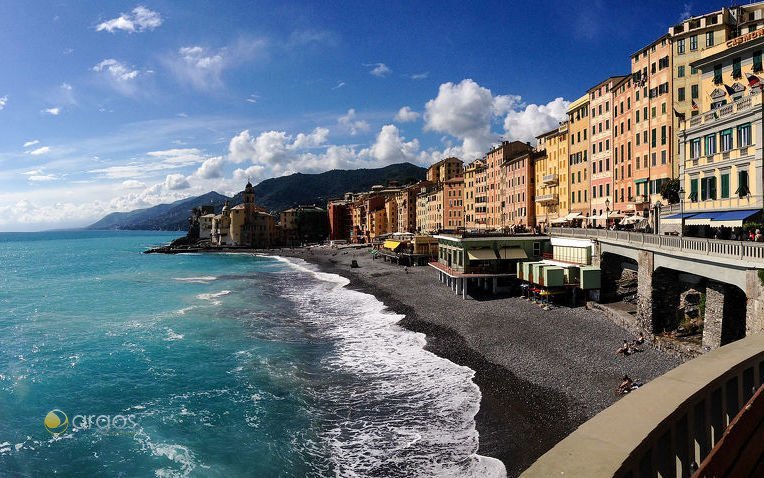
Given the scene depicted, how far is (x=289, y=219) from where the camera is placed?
636ft

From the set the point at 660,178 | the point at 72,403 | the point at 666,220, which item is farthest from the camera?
the point at 660,178

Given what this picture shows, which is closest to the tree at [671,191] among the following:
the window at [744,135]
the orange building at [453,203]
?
the window at [744,135]

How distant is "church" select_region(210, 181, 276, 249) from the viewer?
181125mm

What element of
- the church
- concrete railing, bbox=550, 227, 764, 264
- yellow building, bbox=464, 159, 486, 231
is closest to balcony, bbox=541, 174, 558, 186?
yellow building, bbox=464, 159, 486, 231

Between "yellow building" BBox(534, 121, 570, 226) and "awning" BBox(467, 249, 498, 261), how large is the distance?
77.7 ft

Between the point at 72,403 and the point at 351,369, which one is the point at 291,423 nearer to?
the point at 351,369

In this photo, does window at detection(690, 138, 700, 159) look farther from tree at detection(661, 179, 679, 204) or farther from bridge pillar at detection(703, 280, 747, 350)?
bridge pillar at detection(703, 280, 747, 350)

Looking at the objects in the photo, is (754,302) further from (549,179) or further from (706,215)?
(549,179)

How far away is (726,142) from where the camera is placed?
1339 inches

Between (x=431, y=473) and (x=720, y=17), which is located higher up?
(x=720, y=17)

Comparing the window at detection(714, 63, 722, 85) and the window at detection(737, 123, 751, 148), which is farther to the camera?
the window at detection(714, 63, 722, 85)

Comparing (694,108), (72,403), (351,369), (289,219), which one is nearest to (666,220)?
(694,108)

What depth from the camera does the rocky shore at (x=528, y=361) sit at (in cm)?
2042

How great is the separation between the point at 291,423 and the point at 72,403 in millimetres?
13778
